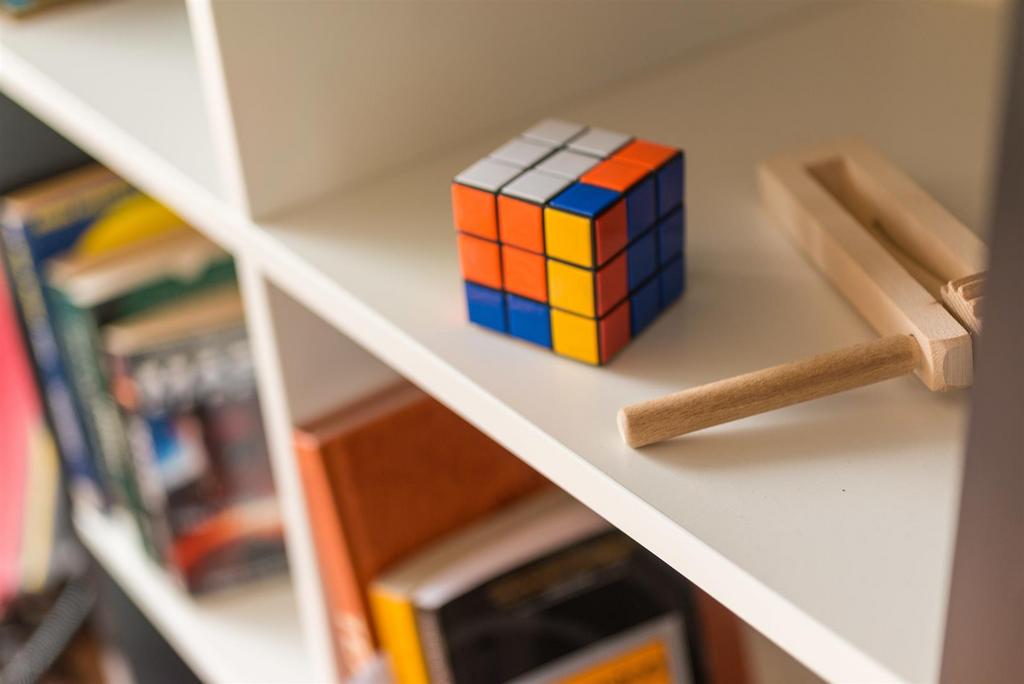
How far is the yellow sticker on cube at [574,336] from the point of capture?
541 mm

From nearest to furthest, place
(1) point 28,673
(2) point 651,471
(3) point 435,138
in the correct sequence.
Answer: (2) point 651,471
(3) point 435,138
(1) point 28,673

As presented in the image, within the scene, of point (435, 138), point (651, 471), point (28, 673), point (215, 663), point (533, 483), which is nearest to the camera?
point (651, 471)

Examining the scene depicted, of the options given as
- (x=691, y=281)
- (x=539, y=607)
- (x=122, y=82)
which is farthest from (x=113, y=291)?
(x=691, y=281)

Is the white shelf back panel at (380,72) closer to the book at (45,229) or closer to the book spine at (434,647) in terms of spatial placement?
the book spine at (434,647)

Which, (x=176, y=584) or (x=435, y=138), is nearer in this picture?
(x=435, y=138)

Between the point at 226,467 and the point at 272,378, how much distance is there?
0.33 meters

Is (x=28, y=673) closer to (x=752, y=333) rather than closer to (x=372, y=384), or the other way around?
(x=372, y=384)

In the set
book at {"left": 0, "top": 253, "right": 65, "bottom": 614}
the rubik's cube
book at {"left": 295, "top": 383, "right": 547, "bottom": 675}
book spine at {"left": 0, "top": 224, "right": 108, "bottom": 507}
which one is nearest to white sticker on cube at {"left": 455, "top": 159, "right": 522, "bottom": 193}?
the rubik's cube

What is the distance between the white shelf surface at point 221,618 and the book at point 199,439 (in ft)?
0.06

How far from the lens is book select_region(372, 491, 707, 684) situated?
734 millimetres

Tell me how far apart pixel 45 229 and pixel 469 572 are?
0.52 m

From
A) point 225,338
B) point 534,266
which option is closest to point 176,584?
point 225,338

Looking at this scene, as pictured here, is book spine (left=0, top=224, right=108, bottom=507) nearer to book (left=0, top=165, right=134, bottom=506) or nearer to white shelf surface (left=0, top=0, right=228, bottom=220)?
book (left=0, top=165, right=134, bottom=506)

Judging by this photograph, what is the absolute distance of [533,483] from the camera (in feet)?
2.71
